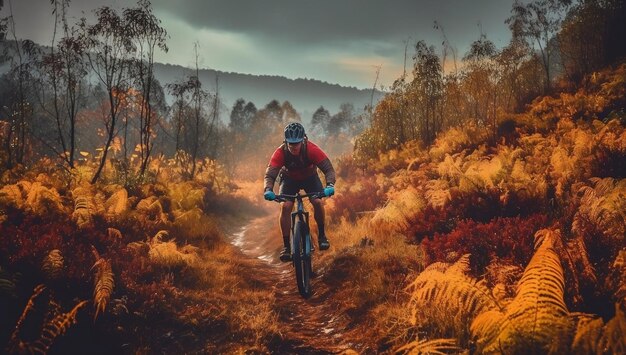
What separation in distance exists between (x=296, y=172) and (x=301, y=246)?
55.0 inches

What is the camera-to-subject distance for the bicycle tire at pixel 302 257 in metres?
6.43

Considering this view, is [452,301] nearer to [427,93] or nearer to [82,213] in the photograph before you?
[82,213]

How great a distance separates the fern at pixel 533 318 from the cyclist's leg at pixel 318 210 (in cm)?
349

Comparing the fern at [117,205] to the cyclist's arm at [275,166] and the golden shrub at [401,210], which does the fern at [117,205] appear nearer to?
the cyclist's arm at [275,166]

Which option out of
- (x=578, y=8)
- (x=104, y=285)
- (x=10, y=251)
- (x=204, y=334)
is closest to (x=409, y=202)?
(x=204, y=334)

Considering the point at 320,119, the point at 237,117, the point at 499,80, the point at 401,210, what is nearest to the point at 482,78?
the point at 499,80

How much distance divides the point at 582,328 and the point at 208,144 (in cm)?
4946

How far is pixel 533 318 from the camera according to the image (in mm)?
3221

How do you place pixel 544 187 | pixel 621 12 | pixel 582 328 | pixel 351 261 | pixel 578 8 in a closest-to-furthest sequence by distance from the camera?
1. pixel 582 328
2. pixel 544 187
3. pixel 351 261
4. pixel 621 12
5. pixel 578 8

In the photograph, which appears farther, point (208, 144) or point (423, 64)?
point (208, 144)

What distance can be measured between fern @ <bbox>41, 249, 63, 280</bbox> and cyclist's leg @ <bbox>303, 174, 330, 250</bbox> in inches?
148

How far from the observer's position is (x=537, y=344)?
314cm

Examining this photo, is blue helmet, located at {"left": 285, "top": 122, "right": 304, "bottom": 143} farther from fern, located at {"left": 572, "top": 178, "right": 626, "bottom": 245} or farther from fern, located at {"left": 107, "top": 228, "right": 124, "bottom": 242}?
fern, located at {"left": 572, "top": 178, "right": 626, "bottom": 245}

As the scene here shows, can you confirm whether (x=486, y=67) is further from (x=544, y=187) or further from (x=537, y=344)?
(x=537, y=344)
